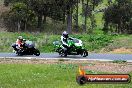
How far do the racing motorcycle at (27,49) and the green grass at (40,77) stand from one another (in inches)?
314

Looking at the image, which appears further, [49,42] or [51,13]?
[51,13]

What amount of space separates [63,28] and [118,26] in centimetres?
1220

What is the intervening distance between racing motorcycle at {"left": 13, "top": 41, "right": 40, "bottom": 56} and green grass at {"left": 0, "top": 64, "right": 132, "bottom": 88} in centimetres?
797

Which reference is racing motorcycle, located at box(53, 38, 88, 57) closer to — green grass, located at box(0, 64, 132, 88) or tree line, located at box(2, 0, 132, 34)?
green grass, located at box(0, 64, 132, 88)

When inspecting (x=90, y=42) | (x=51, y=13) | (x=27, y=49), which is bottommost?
(x=90, y=42)

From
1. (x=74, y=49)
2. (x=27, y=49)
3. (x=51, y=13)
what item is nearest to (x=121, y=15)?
(x=51, y=13)

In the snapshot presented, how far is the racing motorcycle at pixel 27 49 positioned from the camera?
3048cm

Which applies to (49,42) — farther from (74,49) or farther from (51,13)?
(51,13)

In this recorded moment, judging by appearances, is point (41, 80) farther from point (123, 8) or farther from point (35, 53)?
Result: point (123, 8)

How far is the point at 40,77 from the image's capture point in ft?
60.0

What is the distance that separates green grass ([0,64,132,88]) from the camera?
15758 millimetres

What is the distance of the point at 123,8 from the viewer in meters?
72.8

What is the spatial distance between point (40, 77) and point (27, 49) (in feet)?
40.9

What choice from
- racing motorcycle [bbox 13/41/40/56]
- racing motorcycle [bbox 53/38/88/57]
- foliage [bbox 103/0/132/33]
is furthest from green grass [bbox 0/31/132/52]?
foliage [bbox 103/0/132/33]
